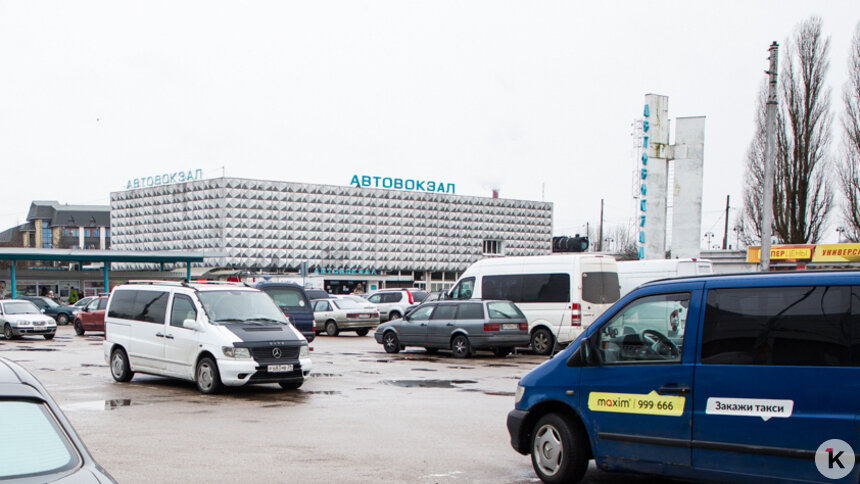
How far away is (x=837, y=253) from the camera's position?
127ft

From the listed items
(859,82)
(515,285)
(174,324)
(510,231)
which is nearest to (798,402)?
(174,324)

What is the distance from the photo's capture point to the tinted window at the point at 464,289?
2575 cm

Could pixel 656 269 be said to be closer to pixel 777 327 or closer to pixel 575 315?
pixel 575 315

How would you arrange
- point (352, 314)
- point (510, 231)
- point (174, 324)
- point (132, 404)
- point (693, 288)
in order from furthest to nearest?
point (510, 231) < point (352, 314) < point (174, 324) < point (132, 404) < point (693, 288)

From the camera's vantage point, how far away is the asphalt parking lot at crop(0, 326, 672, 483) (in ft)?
26.4

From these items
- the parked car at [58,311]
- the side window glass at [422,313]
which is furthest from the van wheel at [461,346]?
the parked car at [58,311]

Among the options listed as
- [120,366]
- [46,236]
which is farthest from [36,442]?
[46,236]

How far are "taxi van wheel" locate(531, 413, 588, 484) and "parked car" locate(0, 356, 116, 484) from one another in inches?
179

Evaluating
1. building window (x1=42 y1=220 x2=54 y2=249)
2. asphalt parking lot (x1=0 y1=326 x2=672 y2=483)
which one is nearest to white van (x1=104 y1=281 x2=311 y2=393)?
asphalt parking lot (x1=0 y1=326 x2=672 y2=483)

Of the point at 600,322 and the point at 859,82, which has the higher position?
the point at 859,82

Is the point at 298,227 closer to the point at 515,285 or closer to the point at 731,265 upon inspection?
the point at 731,265

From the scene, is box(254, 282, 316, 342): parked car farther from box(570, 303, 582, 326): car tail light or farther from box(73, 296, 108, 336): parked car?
box(73, 296, 108, 336): parked car

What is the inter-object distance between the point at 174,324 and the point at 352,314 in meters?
18.1

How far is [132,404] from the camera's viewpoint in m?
12.7
